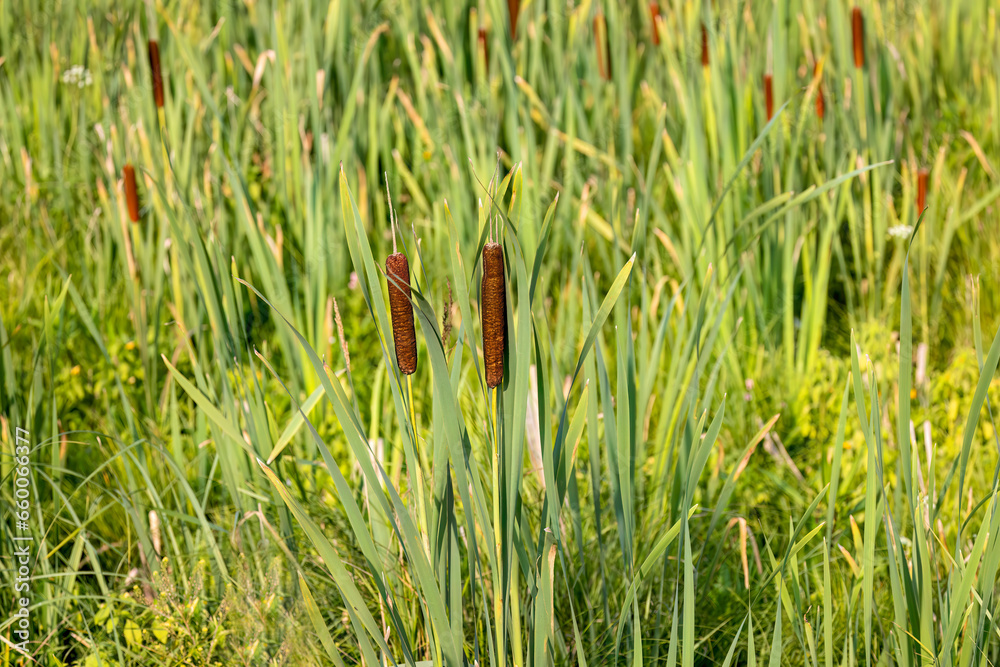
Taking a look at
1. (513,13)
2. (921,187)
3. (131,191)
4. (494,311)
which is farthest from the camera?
(513,13)

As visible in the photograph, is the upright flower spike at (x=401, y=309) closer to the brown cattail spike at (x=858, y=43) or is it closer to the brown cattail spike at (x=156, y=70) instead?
the brown cattail spike at (x=156, y=70)

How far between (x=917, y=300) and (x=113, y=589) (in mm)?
1942

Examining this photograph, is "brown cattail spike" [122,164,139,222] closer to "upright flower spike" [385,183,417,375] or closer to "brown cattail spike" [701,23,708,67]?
"upright flower spike" [385,183,417,375]

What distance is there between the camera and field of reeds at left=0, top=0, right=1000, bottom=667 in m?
0.84

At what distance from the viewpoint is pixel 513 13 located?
2.25 meters

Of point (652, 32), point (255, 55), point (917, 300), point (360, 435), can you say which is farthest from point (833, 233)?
Result: point (255, 55)

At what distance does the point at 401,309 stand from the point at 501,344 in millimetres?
108

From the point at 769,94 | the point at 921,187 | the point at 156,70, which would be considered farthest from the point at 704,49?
the point at 156,70

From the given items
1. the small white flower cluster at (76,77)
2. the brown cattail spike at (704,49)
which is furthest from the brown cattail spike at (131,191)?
the brown cattail spike at (704,49)

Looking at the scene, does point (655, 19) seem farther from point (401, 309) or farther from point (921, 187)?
point (401, 309)

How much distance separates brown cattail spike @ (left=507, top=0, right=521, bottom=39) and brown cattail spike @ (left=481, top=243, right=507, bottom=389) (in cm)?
170

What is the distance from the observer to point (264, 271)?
1513mm

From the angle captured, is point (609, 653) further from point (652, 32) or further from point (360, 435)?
point (652, 32)

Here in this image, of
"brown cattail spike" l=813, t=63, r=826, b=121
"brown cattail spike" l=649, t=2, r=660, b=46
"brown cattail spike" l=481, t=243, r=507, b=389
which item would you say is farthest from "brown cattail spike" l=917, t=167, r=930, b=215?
"brown cattail spike" l=481, t=243, r=507, b=389
